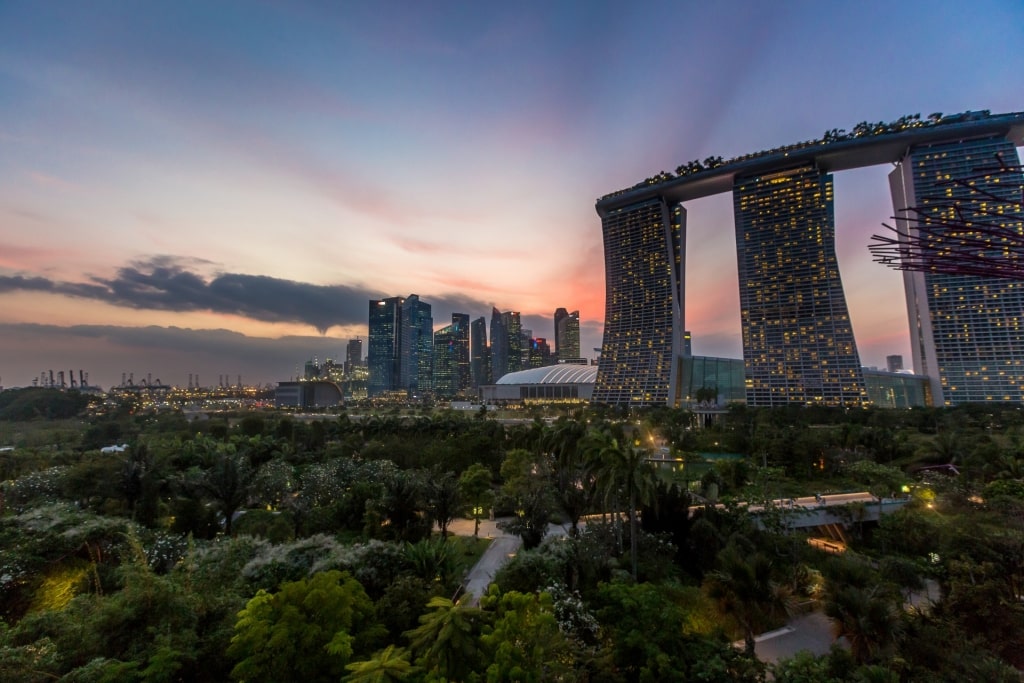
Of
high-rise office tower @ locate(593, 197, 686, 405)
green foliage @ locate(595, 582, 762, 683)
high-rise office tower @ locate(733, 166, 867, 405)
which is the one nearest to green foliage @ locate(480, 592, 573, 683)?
green foliage @ locate(595, 582, 762, 683)

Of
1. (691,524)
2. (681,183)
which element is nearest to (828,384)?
(681,183)

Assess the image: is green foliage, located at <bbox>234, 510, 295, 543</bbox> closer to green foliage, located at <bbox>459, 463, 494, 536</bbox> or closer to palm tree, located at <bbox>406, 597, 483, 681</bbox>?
green foliage, located at <bbox>459, 463, 494, 536</bbox>

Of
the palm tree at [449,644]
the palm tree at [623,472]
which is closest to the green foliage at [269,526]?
the palm tree at [449,644]

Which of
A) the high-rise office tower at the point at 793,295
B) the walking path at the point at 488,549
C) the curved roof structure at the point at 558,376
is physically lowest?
the walking path at the point at 488,549

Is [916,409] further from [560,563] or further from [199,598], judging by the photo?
[199,598]

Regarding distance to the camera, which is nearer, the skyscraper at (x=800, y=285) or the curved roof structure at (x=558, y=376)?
the skyscraper at (x=800, y=285)

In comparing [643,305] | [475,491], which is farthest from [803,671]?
[643,305]

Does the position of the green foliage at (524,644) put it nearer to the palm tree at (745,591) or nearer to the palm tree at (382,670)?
the palm tree at (382,670)

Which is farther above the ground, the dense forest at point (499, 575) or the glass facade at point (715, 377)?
the glass facade at point (715, 377)

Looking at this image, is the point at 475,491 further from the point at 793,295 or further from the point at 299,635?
the point at 793,295
